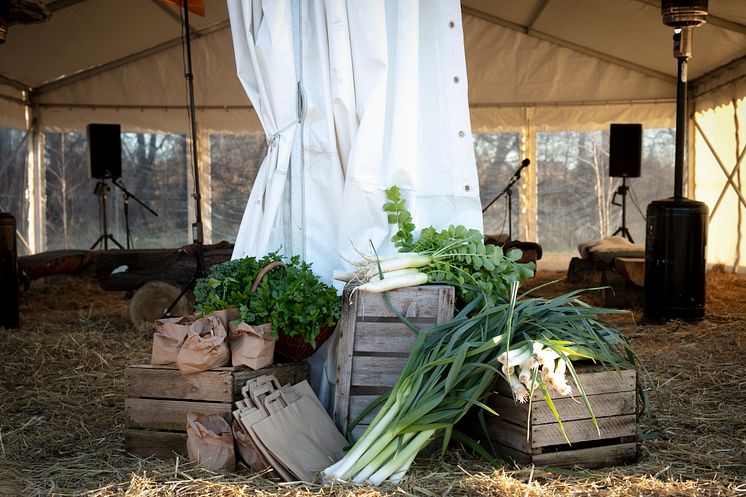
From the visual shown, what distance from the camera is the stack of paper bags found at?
2.17 m

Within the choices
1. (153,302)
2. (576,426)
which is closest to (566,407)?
(576,426)

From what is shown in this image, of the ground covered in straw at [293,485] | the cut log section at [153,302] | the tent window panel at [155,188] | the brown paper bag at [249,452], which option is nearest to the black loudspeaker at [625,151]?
the ground covered in straw at [293,485]

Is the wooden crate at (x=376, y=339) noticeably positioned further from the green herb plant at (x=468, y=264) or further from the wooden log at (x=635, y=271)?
the wooden log at (x=635, y=271)

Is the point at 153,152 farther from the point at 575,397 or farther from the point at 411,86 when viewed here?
the point at 575,397

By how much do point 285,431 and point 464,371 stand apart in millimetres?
549

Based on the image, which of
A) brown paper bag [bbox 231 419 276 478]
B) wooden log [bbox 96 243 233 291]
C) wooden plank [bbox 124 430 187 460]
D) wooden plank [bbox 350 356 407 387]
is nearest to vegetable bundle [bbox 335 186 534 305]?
wooden plank [bbox 350 356 407 387]

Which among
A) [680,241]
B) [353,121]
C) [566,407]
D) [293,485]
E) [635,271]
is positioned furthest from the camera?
[635,271]

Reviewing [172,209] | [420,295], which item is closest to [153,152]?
[172,209]

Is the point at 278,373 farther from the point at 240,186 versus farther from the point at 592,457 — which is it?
the point at 240,186

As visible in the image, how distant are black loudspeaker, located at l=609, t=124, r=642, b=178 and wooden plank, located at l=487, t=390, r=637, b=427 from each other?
22.6ft

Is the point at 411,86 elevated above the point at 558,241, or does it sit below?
above

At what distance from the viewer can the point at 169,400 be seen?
94.7 inches

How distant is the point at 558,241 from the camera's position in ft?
31.4

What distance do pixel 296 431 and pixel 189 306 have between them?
3.25 metres
